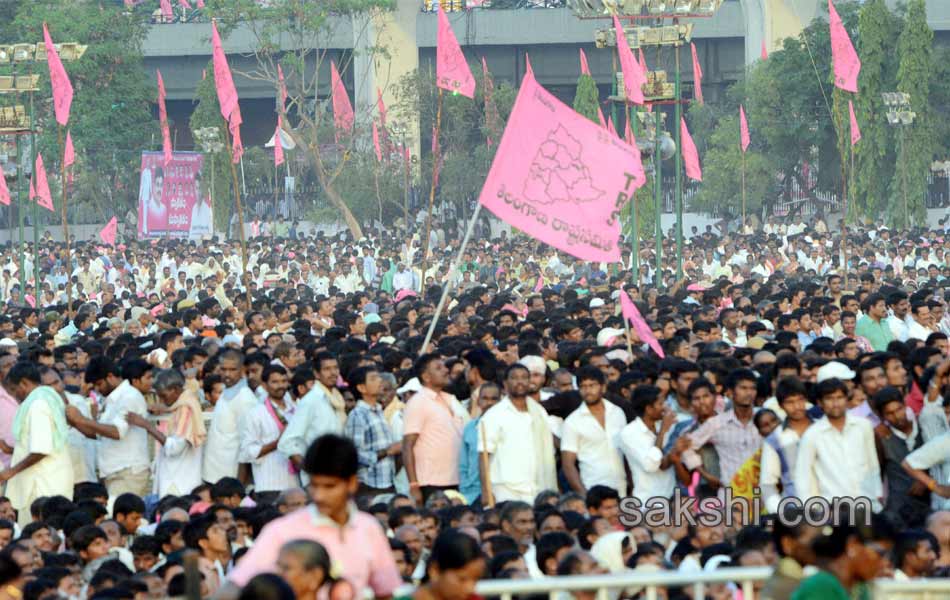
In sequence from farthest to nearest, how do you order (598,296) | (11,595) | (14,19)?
(14,19)
(598,296)
(11,595)

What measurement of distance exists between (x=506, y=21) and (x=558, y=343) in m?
39.7

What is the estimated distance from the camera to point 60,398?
10.8 m

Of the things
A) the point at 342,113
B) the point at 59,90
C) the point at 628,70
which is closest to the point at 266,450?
the point at 628,70

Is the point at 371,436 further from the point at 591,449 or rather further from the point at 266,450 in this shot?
the point at 591,449

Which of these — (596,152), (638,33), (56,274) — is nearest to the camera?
(596,152)

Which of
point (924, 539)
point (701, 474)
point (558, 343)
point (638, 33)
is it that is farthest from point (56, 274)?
point (924, 539)

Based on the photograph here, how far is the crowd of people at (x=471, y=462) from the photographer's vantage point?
6.14m

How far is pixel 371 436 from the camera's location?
34.2 feet

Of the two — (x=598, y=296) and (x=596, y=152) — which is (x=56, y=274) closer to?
(x=598, y=296)

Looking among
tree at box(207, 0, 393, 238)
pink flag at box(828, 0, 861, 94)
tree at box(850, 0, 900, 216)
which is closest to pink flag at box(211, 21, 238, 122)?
pink flag at box(828, 0, 861, 94)

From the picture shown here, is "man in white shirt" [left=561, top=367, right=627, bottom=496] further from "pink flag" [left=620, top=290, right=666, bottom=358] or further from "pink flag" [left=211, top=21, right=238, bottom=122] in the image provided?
"pink flag" [left=211, top=21, right=238, bottom=122]

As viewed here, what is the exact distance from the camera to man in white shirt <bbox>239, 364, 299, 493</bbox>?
10.7 metres

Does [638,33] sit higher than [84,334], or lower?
higher

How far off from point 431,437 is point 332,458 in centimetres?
475
